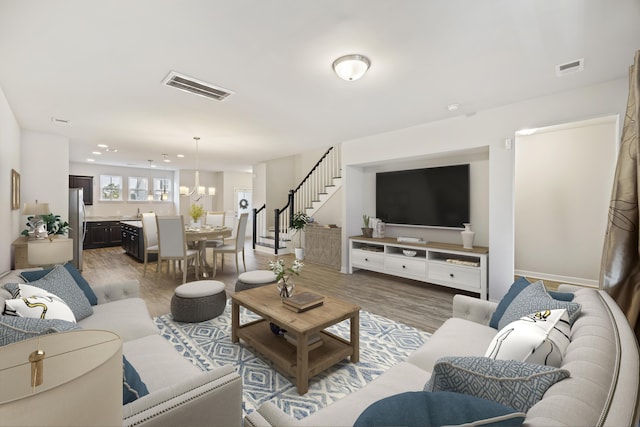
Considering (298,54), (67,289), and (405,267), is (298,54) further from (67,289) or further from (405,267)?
(405,267)

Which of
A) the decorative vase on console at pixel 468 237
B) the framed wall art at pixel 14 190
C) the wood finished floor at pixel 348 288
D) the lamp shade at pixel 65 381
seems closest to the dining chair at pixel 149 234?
the wood finished floor at pixel 348 288

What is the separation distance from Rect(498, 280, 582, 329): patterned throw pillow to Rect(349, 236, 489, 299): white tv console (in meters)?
2.21

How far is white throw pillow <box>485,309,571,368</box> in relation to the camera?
1.03 m

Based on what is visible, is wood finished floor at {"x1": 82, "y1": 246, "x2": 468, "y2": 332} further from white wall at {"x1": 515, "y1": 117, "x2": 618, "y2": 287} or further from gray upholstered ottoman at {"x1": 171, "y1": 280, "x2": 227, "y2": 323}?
white wall at {"x1": 515, "y1": 117, "x2": 618, "y2": 287}

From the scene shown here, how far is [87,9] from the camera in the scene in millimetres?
1767

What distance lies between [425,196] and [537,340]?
151 inches

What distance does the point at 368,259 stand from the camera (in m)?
5.02

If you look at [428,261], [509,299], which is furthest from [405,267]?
[509,299]

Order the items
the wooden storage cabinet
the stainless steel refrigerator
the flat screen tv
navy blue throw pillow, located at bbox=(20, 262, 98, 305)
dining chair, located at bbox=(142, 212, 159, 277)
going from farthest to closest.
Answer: the wooden storage cabinet, the stainless steel refrigerator, dining chair, located at bbox=(142, 212, 159, 277), the flat screen tv, navy blue throw pillow, located at bbox=(20, 262, 98, 305)

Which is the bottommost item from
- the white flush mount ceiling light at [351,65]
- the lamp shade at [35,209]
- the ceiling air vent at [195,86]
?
the lamp shade at [35,209]

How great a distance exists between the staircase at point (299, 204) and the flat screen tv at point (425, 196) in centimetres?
134

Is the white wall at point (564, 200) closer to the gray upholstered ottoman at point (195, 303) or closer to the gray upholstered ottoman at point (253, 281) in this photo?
the gray upholstered ottoman at point (253, 281)

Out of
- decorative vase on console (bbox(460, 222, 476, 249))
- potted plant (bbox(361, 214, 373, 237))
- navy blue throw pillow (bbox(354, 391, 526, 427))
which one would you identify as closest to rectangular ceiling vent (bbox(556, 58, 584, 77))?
decorative vase on console (bbox(460, 222, 476, 249))

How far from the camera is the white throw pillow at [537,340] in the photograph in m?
1.03
